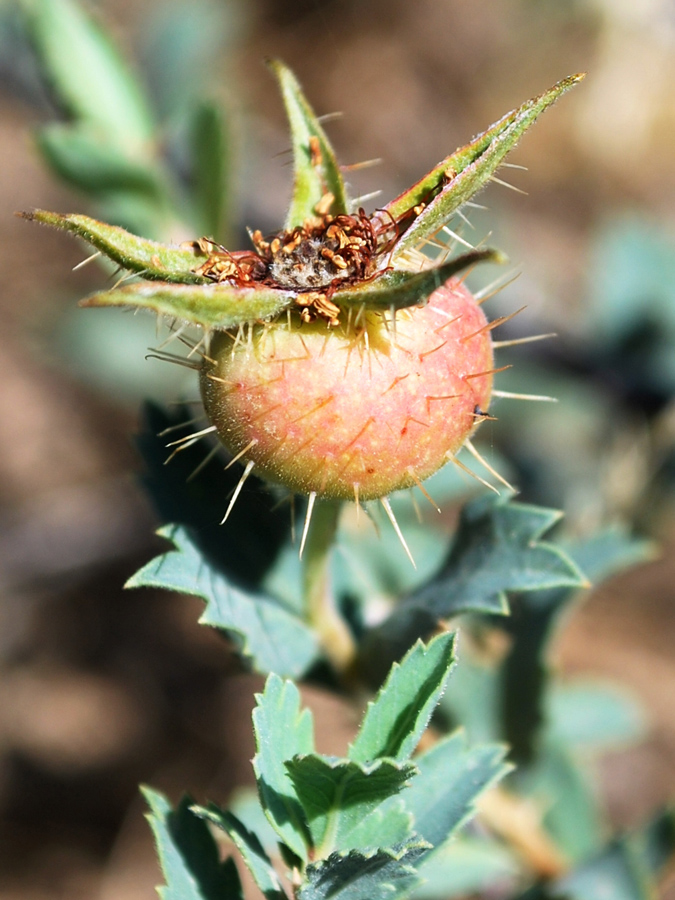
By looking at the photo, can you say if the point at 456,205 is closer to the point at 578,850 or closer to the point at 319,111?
the point at 578,850

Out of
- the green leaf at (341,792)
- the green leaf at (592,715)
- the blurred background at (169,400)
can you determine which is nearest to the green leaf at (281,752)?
the green leaf at (341,792)

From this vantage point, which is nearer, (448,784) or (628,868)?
(448,784)

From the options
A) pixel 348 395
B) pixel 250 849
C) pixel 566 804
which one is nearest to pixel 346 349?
pixel 348 395

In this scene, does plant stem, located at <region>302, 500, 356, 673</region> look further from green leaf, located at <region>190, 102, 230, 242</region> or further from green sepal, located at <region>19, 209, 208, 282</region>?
green leaf, located at <region>190, 102, 230, 242</region>

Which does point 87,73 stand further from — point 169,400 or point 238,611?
point 238,611

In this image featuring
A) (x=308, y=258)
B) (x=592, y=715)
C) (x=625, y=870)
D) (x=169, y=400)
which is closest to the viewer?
(x=308, y=258)

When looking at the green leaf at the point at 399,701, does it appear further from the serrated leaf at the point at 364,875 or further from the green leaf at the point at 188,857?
the green leaf at the point at 188,857

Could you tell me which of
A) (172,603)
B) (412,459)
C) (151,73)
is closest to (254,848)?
(412,459)
